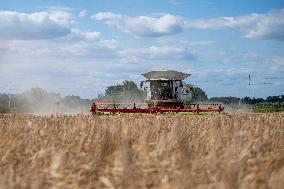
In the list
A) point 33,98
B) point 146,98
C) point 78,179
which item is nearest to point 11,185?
point 78,179

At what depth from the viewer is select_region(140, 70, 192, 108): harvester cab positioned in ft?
113

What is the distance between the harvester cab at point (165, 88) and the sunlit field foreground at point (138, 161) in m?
29.8

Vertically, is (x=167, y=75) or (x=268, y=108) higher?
(x=167, y=75)

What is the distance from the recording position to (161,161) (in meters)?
2.92

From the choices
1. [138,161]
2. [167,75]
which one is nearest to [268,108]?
[167,75]

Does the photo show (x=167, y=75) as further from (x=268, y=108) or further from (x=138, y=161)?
(x=138, y=161)

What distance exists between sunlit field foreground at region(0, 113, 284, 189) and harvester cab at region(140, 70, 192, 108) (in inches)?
1175

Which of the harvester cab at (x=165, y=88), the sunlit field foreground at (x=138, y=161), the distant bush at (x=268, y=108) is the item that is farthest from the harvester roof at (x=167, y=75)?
the sunlit field foreground at (x=138, y=161)

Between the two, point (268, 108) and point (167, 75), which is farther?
point (268, 108)

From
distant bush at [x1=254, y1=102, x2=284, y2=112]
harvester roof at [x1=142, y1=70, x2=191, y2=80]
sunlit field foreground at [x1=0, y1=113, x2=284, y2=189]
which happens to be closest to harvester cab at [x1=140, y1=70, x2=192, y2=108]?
→ harvester roof at [x1=142, y1=70, x2=191, y2=80]

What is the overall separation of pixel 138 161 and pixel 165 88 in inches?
1255

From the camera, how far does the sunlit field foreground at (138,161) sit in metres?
1.89

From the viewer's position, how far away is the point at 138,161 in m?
2.98

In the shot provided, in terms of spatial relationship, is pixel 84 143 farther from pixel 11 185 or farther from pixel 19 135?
pixel 11 185
